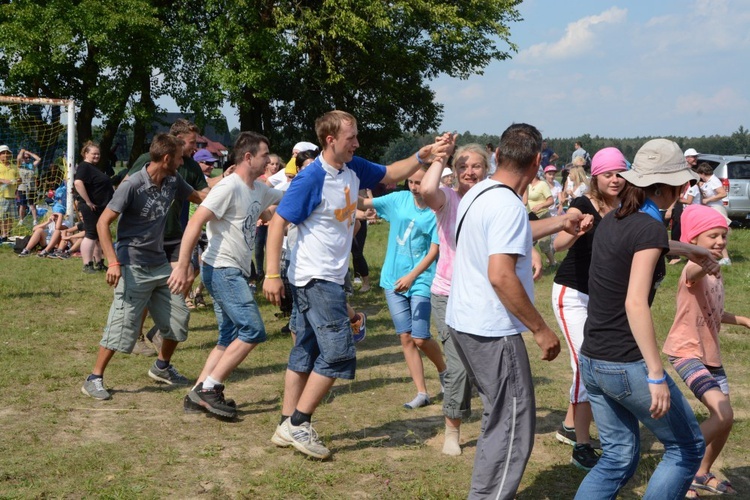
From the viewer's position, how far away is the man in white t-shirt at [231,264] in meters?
5.81

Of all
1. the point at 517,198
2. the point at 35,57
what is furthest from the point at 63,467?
the point at 35,57

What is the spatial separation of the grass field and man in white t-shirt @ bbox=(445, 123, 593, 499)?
98 cm

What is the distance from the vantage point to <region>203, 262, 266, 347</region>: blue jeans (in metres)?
5.82

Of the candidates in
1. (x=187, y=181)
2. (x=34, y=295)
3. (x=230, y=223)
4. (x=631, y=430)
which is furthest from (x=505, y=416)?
(x=34, y=295)

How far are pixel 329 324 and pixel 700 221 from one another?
215 centimetres

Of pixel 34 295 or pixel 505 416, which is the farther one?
pixel 34 295

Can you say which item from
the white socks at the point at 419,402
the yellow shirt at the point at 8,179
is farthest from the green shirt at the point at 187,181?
the yellow shirt at the point at 8,179

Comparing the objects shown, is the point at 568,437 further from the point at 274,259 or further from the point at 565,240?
the point at 274,259

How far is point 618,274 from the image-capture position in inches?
138

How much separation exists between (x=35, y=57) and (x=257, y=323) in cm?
2231

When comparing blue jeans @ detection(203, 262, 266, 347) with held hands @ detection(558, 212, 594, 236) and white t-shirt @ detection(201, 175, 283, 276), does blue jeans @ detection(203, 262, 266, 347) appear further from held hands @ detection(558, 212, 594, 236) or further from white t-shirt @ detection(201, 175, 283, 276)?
held hands @ detection(558, 212, 594, 236)

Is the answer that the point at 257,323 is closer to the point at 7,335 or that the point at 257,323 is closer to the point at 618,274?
the point at 618,274

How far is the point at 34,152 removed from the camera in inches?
749

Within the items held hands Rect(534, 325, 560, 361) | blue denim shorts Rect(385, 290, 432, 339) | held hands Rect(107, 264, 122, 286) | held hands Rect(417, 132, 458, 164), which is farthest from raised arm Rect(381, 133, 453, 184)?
held hands Rect(107, 264, 122, 286)
